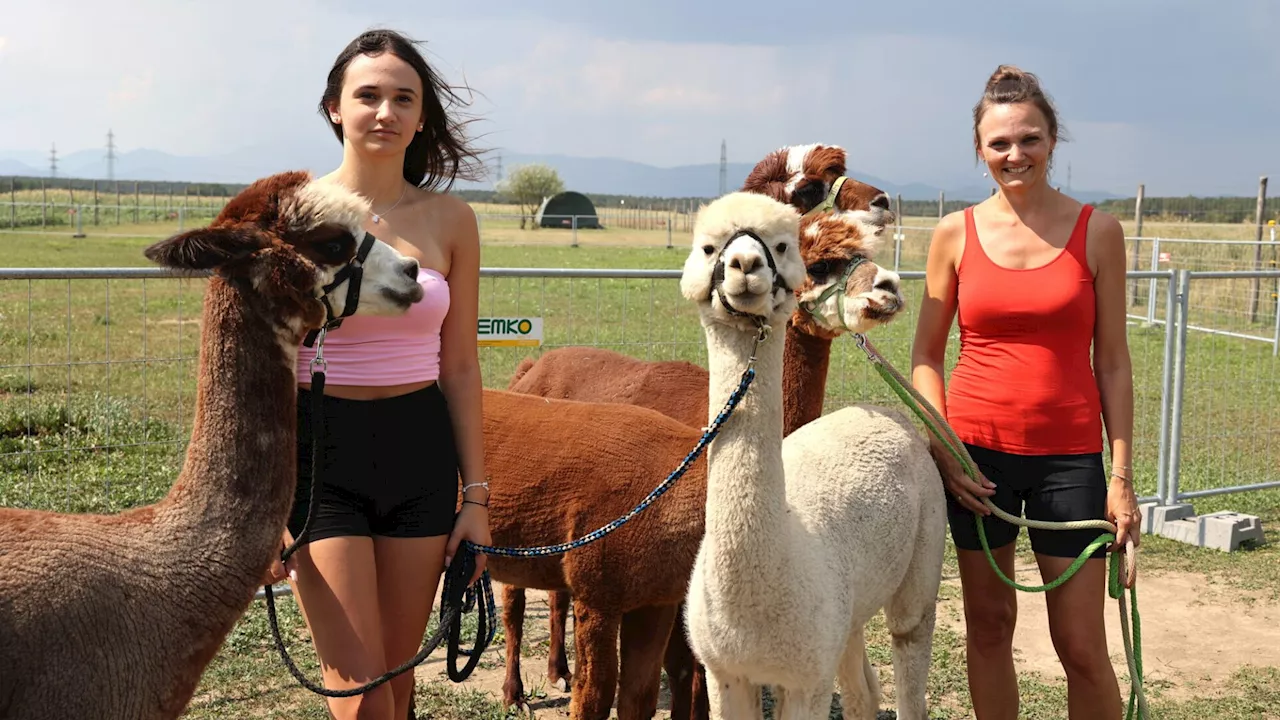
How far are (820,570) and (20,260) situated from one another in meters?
22.9

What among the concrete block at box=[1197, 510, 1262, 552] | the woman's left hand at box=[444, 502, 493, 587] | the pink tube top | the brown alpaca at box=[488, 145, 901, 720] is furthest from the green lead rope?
the concrete block at box=[1197, 510, 1262, 552]

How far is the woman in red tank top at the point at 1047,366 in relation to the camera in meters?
2.99

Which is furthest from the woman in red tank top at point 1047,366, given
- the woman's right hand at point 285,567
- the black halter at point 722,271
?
the woman's right hand at point 285,567

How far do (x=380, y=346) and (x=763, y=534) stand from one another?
1.03 metres

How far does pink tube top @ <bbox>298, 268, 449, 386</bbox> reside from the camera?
2.40 m

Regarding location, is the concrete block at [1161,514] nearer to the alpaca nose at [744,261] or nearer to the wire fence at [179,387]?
the wire fence at [179,387]

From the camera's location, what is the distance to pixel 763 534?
269 cm

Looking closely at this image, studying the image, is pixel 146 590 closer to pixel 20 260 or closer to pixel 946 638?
pixel 946 638

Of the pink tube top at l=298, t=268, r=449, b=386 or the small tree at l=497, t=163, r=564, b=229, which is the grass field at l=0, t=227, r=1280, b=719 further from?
the small tree at l=497, t=163, r=564, b=229

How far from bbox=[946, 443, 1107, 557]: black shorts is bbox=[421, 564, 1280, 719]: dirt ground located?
191 cm

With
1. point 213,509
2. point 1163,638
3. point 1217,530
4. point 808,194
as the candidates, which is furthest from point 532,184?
point 213,509

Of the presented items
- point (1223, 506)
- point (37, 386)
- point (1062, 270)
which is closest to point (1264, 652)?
point (1223, 506)

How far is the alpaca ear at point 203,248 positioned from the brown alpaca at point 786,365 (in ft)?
6.13

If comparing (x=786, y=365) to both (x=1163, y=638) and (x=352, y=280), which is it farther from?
(x=1163, y=638)
